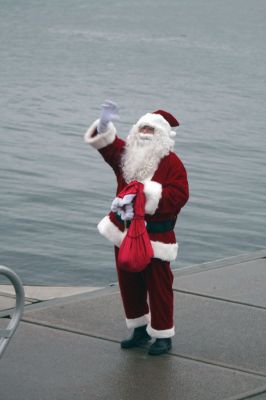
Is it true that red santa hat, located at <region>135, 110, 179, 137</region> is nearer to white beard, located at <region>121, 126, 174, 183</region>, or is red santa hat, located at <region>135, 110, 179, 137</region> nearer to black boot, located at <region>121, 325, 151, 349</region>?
white beard, located at <region>121, 126, 174, 183</region>

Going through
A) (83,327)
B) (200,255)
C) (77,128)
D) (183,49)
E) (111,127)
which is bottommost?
(183,49)

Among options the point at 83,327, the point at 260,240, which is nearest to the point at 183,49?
the point at 260,240

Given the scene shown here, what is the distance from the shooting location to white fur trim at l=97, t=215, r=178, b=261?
269 inches

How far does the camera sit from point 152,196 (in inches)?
265

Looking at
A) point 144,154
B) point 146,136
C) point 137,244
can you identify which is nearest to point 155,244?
point 137,244

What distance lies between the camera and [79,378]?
6.58 m

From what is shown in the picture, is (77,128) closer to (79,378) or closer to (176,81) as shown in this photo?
(176,81)

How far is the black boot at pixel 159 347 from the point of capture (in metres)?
7.05

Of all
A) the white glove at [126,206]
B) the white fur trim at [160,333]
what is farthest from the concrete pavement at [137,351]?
the white glove at [126,206]

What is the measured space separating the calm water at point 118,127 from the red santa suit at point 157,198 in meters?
2.52

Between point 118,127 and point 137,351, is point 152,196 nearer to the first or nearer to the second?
point 137,351

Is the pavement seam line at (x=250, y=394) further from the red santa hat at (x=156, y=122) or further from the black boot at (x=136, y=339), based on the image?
the red santa hat at (x=156, y=122)

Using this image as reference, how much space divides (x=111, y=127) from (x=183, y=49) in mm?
27916

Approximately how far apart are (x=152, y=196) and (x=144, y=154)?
26 centimetres
